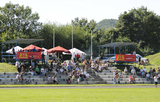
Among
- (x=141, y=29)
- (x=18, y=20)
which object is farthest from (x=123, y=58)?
(x=141, y=29)

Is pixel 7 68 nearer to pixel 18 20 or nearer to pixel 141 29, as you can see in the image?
pixel 18 20

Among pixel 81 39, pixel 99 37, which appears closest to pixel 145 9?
pixel 99 37

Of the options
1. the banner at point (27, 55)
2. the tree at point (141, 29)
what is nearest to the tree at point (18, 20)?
the banner at point (27, 55)

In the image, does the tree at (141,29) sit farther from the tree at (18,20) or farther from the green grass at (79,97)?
the green grass at (79,97)

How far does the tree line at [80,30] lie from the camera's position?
202ft

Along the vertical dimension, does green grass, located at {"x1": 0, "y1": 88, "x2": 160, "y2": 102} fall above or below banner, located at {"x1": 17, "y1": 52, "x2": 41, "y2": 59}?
below

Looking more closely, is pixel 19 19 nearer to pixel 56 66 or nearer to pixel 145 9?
pixel 56 66

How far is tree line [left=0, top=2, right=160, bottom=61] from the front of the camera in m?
61.5

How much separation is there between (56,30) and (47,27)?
276 centimetres

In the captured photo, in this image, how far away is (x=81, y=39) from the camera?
214 feet

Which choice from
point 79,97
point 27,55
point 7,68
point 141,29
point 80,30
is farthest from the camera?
point 141,29

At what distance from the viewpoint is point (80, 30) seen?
68.1 m

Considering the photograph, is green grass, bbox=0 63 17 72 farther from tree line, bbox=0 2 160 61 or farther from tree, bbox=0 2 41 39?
tree, bbox=0 2 41 39

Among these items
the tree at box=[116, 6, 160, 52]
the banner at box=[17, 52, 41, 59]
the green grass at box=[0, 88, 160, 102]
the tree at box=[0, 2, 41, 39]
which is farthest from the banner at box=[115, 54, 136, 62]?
the tree at box=[116, 6, 160, 52]
